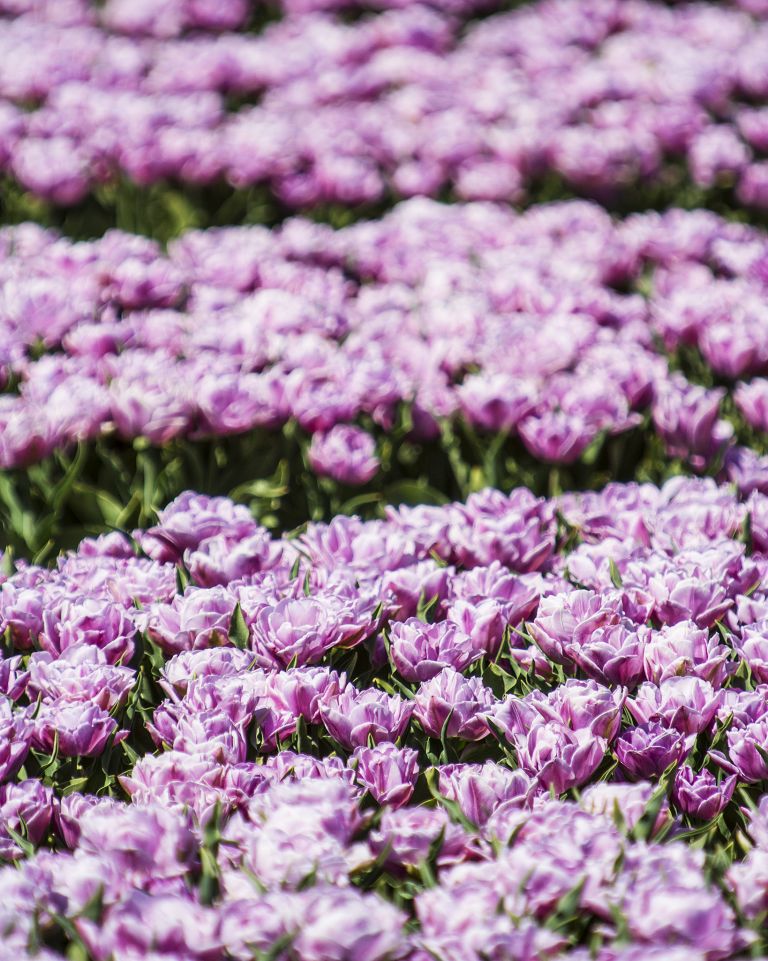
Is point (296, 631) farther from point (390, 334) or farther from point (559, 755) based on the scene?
point (390, 334)

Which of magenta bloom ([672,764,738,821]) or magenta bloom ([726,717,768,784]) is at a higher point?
magenta bloom ([726,717,768,784])

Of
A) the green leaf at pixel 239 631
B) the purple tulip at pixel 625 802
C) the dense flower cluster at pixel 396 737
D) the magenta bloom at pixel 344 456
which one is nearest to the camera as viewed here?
the dense flower cluster at pixel 396 737

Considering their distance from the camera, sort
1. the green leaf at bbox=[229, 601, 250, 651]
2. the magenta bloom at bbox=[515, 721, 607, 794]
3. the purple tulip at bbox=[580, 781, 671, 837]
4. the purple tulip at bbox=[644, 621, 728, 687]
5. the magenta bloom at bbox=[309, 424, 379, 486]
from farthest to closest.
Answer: the magenta bloom at bbox=[309, 424, 379, 486]
the green leaf at bbox=[229, 601, 250, 651]
the purple tulip at bbox=[644, 621, 728, 687]
the magenta bloom at bbox=[515, 721, 607, 794]
the purple tulip at bbox=[580, 781, 671, 837]

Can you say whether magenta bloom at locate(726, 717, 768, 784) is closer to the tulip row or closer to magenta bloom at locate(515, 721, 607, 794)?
magenta bloom at locate(515, 721, 607, 794)

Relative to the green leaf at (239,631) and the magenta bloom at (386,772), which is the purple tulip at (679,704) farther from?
the green leaf at (239,631)

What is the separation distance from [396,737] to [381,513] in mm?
1068

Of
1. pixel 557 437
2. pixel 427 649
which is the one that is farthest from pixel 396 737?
pixel 557 437

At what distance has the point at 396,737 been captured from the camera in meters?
1.92

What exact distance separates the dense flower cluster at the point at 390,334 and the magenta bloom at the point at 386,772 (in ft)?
3.47

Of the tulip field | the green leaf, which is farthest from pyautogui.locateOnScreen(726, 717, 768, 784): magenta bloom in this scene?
the green leaf

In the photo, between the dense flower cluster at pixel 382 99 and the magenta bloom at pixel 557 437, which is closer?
the magenta bloom at pixel 557 437

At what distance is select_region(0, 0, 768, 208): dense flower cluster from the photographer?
460cm

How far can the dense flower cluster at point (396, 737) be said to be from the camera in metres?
1.53

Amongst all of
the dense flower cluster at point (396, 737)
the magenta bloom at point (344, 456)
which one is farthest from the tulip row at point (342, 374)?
the dense flower cluster at point (396, 737)
